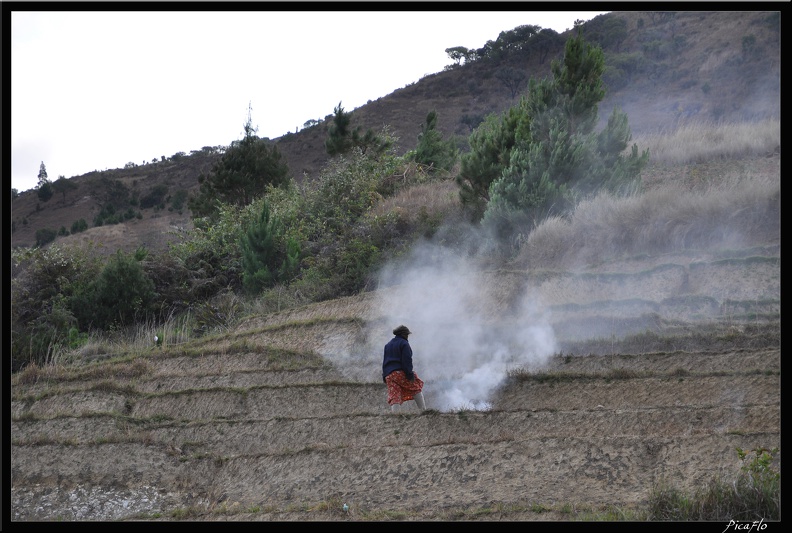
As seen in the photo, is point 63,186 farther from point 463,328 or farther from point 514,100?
point 463,328

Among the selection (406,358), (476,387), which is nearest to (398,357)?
(406,358)

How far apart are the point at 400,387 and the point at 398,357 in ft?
1.78

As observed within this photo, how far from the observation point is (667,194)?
1827cm

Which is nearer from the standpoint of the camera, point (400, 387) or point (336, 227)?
point (400, 387)

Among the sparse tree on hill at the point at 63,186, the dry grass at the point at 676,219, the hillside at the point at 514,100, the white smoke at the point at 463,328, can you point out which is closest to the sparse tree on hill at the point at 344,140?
the hillside at the point at 514,100

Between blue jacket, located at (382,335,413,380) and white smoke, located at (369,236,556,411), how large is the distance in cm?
136

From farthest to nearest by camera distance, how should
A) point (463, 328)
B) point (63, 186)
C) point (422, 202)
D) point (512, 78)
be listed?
point (63, 186), point (512, 78), point (422, 202), point (463, 328)

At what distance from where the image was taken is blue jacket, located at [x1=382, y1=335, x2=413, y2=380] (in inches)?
544

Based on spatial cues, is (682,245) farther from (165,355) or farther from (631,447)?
(165,355)

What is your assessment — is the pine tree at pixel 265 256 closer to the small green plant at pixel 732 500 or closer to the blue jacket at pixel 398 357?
the blue jacket at pixel 398 357

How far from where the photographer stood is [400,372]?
14016mm

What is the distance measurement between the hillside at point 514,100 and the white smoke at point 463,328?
20.9 meters

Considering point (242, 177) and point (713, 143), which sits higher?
point (242, 177)
